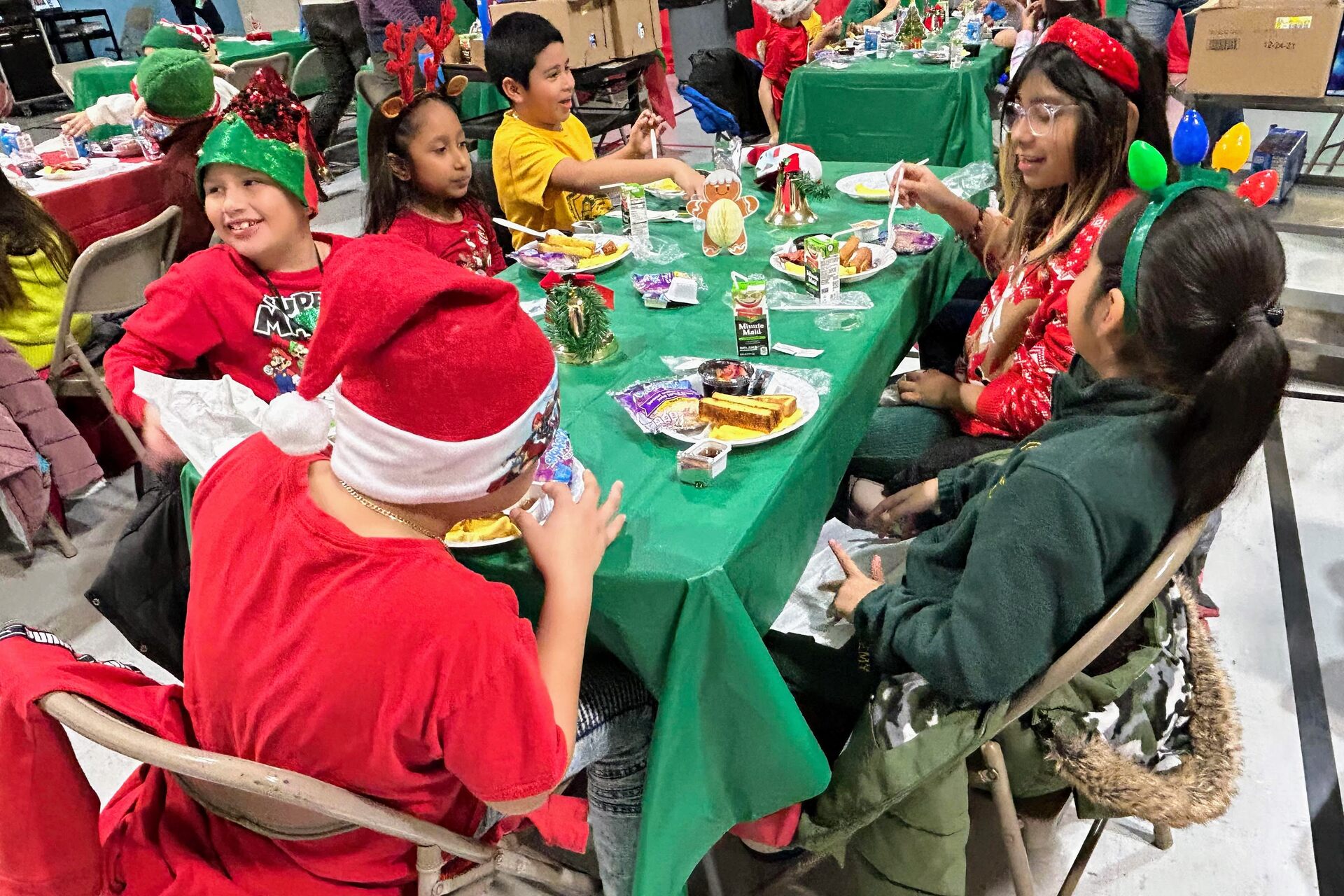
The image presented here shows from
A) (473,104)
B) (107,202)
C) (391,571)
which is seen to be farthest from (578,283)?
(473,104)

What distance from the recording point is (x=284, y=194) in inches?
74.0

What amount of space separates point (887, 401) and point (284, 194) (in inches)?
52.8

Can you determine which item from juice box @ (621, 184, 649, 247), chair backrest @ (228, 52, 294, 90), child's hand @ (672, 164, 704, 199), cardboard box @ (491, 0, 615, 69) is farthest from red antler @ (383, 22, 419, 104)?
chair backrest @ (228, 52, 294, 90)

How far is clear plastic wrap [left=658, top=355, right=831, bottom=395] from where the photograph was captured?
5.24 ft

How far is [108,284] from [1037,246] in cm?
248

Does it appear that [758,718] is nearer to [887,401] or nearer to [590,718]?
[590,718]

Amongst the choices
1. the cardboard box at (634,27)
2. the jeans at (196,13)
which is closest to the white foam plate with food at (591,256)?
the cardboard box at (634,27)

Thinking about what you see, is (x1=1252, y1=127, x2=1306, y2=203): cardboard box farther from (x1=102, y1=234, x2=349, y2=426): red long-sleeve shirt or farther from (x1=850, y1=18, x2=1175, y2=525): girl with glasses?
(x1=102, y1=234, x2=349, y2=426): red long-sleeve shirt

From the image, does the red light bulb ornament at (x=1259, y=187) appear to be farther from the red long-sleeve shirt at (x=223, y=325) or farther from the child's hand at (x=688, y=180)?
the red long-sleeve shirt at (x=223, y=325)

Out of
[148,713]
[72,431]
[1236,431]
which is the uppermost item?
[1236,431]

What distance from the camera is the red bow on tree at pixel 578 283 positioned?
1.75m

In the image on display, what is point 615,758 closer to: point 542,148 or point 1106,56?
point 1106,56

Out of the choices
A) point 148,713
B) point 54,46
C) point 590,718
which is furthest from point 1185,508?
point 54,46

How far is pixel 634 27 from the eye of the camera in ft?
19.1
